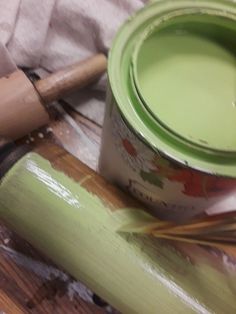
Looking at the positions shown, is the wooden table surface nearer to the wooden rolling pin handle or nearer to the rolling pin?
the rolling pin

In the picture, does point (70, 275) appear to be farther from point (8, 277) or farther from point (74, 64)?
point (74, 64)

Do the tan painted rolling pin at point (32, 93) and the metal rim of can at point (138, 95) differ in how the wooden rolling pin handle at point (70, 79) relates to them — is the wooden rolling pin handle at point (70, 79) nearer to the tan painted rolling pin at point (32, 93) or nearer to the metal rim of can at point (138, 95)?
the tan painted rolling pin at point (32, 93)

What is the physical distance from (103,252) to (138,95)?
0.18m

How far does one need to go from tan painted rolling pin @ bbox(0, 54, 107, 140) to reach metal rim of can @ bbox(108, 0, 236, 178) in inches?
6.2

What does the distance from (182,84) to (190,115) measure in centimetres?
4

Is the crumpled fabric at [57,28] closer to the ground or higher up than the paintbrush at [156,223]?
higher up

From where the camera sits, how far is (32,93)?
0.66m

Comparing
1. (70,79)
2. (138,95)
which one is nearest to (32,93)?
(70,79)

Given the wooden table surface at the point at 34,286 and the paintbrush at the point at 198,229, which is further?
the wooden table surface at the point at 34,286

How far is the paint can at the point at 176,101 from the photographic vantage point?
1.66 feet

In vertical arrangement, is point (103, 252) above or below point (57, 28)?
below

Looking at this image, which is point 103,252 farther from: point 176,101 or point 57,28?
point 57,28

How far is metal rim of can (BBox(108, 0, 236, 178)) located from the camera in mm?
503

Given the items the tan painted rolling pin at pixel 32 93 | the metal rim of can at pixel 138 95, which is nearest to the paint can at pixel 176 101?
the metal rim of can at pixel 138 95
